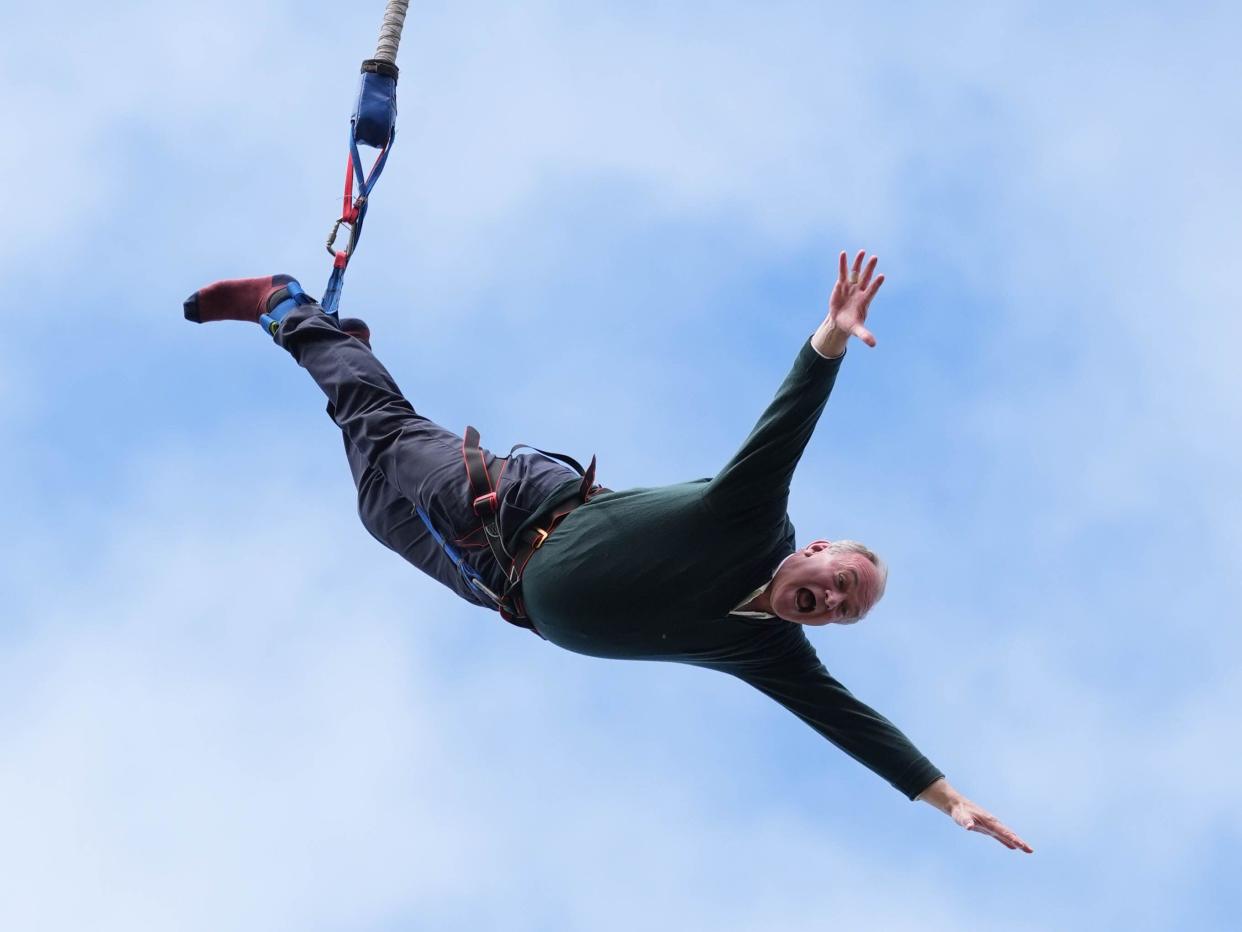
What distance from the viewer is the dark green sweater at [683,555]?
26.0 feet

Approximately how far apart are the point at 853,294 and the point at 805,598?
5.29 ft

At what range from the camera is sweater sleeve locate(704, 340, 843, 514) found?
25.7ft

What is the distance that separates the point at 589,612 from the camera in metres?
8.31

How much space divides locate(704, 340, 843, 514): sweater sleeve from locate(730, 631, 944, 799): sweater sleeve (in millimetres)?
1454

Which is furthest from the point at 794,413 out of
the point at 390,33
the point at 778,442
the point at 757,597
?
the point at 390,33

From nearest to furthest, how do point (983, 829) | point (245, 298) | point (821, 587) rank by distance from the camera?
point (821, 587) < point (983, 829) < point (245, 298)

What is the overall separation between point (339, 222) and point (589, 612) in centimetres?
272

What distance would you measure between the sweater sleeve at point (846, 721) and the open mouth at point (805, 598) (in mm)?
816

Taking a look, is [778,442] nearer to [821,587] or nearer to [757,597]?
[821,587]

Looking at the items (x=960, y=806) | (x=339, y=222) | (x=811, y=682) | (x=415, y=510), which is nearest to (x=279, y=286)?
(x=339, y=222)

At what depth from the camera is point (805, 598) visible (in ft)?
27.6

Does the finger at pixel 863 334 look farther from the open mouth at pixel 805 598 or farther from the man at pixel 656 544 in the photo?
the open mouth at pixel 805 598

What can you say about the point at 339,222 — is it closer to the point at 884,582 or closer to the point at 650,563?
the point at 650,563

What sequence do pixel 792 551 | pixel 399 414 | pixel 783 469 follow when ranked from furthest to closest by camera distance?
pixel 399 414, pixel 792 551, pixel 783 469
